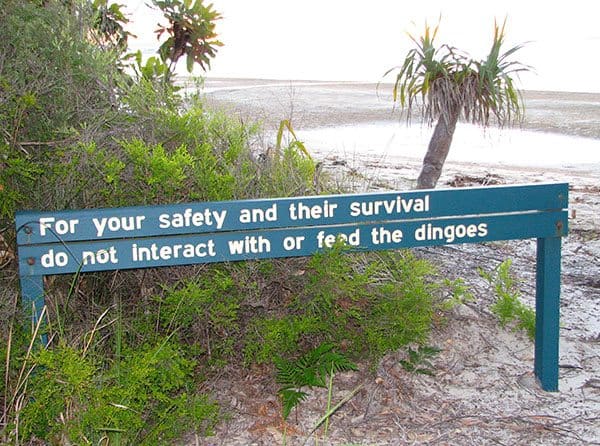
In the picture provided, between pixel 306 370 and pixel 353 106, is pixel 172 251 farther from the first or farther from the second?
pixel 353 106

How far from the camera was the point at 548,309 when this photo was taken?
4.55 m

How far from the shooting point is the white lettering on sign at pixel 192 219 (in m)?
4.04

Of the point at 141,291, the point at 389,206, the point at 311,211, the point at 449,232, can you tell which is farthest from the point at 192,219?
the point at 449,232

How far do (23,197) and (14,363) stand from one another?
39.4 inches

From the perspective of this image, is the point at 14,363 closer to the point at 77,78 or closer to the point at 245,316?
the point at 245,316

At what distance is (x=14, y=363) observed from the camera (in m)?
3.96

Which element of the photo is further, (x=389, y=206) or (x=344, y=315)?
(x=344, y=315)

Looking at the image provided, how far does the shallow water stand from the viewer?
44.0 ft

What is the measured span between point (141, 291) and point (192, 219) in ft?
2.99

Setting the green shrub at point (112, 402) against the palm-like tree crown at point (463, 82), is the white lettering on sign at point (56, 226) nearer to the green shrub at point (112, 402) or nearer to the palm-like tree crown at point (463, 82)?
the green shrub at point (112, 402)

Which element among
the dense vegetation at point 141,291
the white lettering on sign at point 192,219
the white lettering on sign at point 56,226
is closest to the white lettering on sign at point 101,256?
the white lettering on sign at point 56,226

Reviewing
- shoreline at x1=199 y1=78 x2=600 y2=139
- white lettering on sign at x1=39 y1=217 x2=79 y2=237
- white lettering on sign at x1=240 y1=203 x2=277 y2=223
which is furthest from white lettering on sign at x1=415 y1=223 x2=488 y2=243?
shoreline at x1=199 y1=78 x2=600 y2=139

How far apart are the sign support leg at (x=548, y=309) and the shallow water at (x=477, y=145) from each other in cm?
765

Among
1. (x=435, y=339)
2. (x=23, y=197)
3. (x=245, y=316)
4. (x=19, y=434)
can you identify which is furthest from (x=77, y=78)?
(x=435, y=339)
